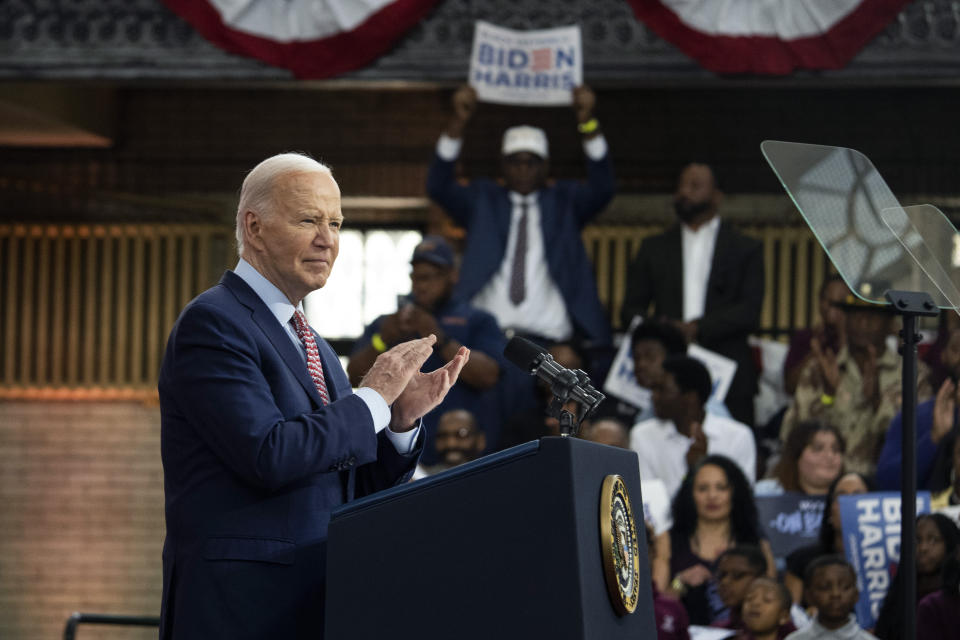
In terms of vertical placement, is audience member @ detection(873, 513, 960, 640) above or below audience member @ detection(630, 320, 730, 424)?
below

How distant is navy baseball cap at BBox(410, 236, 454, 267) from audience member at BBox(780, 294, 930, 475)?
168cm

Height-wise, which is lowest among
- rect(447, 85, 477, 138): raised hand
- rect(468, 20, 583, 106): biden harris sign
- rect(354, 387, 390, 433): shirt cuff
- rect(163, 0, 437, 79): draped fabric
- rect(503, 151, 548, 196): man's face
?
rect(354, 387, 390, 433): shirt cuff

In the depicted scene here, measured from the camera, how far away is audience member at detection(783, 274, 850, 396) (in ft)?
19.7

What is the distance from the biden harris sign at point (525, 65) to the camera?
648cm

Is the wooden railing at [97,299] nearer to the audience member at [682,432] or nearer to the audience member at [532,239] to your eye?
the audience member at [532,239]

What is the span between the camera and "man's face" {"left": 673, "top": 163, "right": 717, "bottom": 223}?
6363 mm

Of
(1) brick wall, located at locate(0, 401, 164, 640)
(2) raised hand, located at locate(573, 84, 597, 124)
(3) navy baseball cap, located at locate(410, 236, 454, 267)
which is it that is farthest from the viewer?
(1) brick wall, located at locate(0, 401, 164, 640)

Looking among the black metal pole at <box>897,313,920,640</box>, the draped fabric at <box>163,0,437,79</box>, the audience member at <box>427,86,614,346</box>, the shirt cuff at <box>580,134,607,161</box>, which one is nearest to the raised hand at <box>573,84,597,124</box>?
the audience member at <box>427,86,614,346</box>

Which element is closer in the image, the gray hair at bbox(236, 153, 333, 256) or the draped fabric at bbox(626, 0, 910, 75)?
the gray hair at bbox(236, 153, 333, 256)

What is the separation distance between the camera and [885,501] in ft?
16.8

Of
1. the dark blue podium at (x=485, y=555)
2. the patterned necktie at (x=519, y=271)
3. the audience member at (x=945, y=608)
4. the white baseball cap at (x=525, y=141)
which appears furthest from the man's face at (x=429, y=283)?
the dark blue podium at (x=485, y=555)

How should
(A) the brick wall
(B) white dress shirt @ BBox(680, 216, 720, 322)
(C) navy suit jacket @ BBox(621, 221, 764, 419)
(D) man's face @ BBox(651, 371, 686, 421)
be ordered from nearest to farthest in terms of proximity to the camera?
(D) man's face @ BBox(651, 371, 686, 421)
(C) navy suit jacket @ BBox(621, 221, 764, 419)
(B) white dress shirt @ BBox(680, 216, 720, 322)
(A) the brick wall

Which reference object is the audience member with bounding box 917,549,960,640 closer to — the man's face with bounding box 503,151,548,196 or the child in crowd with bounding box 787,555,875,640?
the child in crowd with bounding box 787,555,875,640

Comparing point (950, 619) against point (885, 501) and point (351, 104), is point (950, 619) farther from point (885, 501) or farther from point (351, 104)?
point (351, 104)
